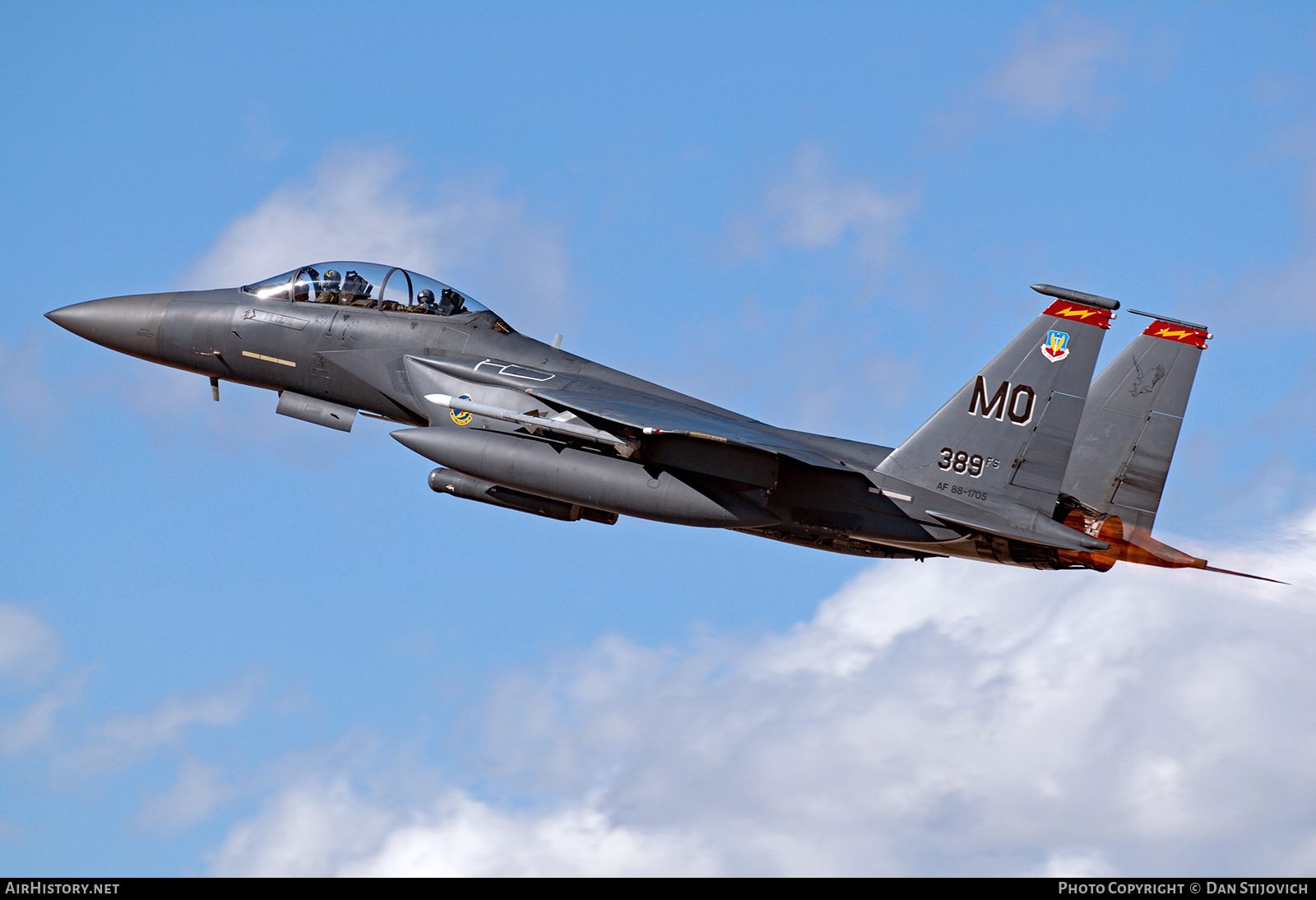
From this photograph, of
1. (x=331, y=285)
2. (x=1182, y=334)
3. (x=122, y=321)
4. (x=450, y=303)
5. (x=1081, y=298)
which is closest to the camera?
(x=1081, y=298)

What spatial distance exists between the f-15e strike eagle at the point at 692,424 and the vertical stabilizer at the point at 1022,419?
2 centimetres

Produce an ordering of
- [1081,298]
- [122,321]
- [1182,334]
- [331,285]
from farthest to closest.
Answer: [122,321] → [331,285] → [1182,334] → [1081,298]

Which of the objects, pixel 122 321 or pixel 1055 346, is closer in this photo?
pixel 1055 346

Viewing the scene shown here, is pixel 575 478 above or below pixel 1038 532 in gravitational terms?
below

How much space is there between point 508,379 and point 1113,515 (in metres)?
8.13

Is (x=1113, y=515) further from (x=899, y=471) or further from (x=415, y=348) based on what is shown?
(x=415, y=348)

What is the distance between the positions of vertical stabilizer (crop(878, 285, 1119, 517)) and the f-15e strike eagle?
0.07 ft

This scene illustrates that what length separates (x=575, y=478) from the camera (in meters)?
15.5

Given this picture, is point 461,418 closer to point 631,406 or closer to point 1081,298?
point 631,406

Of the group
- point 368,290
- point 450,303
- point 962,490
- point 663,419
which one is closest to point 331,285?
point 368,290

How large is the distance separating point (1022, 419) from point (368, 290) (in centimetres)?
903

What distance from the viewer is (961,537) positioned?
51.0 feet

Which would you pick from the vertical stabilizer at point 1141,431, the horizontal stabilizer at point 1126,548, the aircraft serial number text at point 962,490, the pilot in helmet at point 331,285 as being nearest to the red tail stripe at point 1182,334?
the vertical stabilizer at point 1141,431

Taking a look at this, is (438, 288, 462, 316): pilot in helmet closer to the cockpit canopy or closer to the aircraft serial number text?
the cockpit canopy
